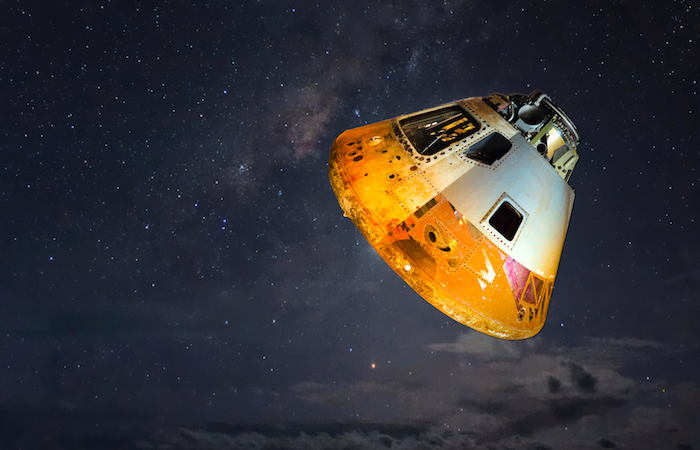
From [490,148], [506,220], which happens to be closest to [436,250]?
[506,220]

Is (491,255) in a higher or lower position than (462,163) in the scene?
lower

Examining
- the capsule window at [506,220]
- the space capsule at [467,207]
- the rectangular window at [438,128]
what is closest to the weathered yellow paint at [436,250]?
the space capsule at [467,207]

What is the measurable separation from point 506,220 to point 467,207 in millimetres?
560

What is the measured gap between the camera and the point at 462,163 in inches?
167

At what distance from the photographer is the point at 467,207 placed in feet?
13.2

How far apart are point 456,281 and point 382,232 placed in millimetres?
829

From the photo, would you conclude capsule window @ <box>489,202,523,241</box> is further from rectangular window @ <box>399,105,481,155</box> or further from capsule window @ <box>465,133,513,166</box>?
rectangular window @ <box>399,105,481,155</box>

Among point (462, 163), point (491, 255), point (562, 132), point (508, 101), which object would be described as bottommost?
point (491, 255)

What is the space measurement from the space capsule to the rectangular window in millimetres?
12

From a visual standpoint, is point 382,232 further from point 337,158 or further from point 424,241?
point 337,158

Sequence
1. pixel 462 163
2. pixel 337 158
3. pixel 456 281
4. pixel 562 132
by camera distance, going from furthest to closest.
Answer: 1. pixel 562 132
2. pixel 337 158
3. pixel 462 163
4. pixel 456 281

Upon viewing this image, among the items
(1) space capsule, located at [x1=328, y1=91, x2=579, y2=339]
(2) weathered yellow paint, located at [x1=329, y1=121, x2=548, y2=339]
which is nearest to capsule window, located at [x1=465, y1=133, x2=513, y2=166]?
(1) space capsule, located at [x1=328, y1=91, x2=579, y2=339]

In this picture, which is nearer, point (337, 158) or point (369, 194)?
point (369, 194)

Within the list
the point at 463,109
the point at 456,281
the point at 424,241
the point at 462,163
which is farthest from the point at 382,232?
the point at 463,109
